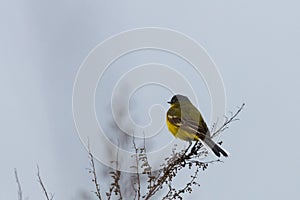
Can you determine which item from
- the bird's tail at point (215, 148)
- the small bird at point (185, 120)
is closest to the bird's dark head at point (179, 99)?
the small bird at point (185, 120)

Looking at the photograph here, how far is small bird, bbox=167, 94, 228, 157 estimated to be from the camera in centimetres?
84

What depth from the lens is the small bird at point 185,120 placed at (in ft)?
2.74

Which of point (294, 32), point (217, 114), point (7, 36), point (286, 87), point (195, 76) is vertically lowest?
point (217, 114)

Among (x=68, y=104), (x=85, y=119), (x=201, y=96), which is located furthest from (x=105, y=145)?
(x=68, y=104)

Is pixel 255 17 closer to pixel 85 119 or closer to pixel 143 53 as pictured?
pixel 143 53

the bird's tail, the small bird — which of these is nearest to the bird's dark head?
the small bird

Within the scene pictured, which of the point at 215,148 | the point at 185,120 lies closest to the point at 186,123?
the point at 185,120

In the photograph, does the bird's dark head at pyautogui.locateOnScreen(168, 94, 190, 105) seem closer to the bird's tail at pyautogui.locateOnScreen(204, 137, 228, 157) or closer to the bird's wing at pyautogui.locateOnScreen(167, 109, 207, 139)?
the bird's wing at pyautogui.locateOnScreen(167, 109, 207, 139)

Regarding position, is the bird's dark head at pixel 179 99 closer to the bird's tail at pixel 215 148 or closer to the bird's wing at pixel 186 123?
the bird's wing at pixel 186 123

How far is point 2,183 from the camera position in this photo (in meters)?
1.19

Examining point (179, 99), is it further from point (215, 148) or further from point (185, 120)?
point (215, 148)

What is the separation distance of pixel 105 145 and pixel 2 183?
440 millimetres

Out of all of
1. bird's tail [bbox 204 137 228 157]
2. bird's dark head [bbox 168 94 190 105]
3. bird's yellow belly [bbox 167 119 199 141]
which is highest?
bird's dark head [bbox 168 94 190 105]

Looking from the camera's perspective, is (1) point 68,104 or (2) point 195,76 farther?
(1) point 68,104
